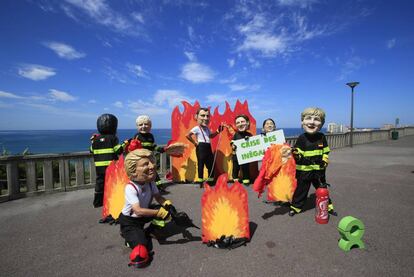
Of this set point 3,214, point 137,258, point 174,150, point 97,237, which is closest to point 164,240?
point 137,258

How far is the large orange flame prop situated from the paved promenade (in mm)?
252

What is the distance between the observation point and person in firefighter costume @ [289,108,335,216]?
3461 mm

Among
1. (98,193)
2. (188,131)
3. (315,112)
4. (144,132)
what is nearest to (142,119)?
(144,132)

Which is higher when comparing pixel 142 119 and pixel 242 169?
pixel 142 119

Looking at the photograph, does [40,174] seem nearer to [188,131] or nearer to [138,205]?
[188,131]

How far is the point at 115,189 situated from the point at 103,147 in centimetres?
99

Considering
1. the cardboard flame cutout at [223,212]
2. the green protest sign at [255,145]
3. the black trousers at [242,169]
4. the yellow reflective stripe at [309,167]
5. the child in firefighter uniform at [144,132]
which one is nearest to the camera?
the cardboard flame cutout at [223,212]

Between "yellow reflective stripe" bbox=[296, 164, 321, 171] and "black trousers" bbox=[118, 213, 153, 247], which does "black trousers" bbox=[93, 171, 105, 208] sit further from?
"yellow reflective stripe" bbox=[296, 164, 321, 171]

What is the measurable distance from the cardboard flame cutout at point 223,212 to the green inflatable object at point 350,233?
3.45 ft

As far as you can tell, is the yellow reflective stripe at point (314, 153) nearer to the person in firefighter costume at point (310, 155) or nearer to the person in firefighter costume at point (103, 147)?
the person in firefighter costume at point (310, 155)

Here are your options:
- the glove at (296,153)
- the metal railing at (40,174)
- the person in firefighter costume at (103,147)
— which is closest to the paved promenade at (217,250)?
the metal railing at (40,174)

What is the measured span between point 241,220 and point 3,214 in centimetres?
392

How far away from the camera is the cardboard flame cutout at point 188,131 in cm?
584

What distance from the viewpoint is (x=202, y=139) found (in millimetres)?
5410
